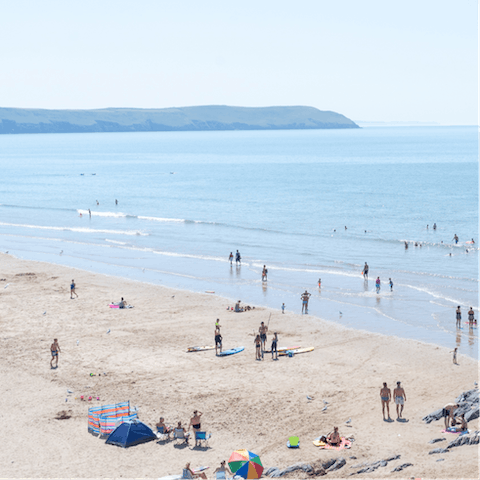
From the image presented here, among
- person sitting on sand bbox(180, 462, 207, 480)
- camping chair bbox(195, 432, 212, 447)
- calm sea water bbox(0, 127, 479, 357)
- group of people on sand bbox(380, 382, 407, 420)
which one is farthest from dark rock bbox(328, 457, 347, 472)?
calm sea water bbox(0, 127, 479, 357)

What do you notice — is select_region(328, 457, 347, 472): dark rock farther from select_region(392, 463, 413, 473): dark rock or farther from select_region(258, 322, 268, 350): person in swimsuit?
select_region(258, 322, 268, 350): person in swimsuit

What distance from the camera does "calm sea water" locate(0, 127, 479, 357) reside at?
115ft

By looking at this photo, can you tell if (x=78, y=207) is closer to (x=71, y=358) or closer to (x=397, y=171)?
(x=71, y=358)

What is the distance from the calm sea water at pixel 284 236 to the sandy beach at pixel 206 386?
4.39 meters

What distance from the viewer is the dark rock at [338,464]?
15.0m

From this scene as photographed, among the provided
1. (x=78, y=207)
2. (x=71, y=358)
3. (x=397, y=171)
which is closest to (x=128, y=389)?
(x=71, y=358)

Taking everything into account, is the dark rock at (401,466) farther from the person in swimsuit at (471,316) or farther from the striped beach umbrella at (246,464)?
the person in swimsuit at (471,316)

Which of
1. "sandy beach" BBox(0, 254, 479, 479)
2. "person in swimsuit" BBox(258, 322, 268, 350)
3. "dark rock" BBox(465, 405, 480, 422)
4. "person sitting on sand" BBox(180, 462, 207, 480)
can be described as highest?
"person in swimsuit" BBox(258, 322, 268, 350)

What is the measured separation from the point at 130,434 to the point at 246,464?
3.93m

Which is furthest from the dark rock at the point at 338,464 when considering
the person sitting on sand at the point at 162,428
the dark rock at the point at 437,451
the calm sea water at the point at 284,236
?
the calm sea water at the point at 284,236

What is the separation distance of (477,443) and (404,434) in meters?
2.66

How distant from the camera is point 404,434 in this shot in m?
17.1

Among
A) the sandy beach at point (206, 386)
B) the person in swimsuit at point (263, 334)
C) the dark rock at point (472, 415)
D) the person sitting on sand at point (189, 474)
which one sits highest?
the person in swimsuit at point (263, 334)

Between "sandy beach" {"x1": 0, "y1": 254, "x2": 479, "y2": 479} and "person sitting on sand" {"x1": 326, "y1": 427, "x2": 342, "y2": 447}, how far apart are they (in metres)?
0.44
